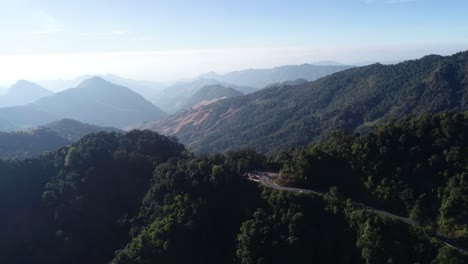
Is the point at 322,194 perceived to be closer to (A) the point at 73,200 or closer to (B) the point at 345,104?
(A) the point at 73,200

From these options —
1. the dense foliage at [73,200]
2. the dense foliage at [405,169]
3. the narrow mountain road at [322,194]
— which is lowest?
the dense foliage at [73,200]

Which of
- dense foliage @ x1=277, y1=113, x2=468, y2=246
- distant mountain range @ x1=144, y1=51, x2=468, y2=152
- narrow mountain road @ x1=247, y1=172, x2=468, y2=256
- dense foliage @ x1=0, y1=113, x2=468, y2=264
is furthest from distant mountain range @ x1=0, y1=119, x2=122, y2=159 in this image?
dense foliage @ x1=277, y1=113, x2=468, y2=246

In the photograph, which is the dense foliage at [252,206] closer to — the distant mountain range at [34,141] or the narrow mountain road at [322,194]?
the narrow mountain road at [322,194]

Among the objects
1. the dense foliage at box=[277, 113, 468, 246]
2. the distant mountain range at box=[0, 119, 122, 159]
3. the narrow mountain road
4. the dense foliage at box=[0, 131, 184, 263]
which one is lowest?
the distant mountain range at box=[0, 119, 122, 159]

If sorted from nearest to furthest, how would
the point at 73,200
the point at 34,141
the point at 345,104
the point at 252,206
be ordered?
the point at 252,206
the point at 73,200
the point at 345,104
the point at 34,141

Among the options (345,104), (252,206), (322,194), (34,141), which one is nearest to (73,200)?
(252,206)

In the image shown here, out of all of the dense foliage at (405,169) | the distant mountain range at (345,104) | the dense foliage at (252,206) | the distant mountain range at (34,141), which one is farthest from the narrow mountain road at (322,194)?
the distant mountain range at (34,141)

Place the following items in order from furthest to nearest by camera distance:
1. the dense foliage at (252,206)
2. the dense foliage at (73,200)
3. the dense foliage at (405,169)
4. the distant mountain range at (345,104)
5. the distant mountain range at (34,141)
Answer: the distant mountain range at (34,141) < the distant mountain range at (345,104) < the dense foliage at (73,200) < the dense foliage at (405,169) < the dense foliage at (252,206)

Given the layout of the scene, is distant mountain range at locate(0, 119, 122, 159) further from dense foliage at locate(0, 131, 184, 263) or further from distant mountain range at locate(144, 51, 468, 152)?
dense foliage at locate(0, 131, 184, 263)

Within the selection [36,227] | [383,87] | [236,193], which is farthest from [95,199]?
[383,87]
